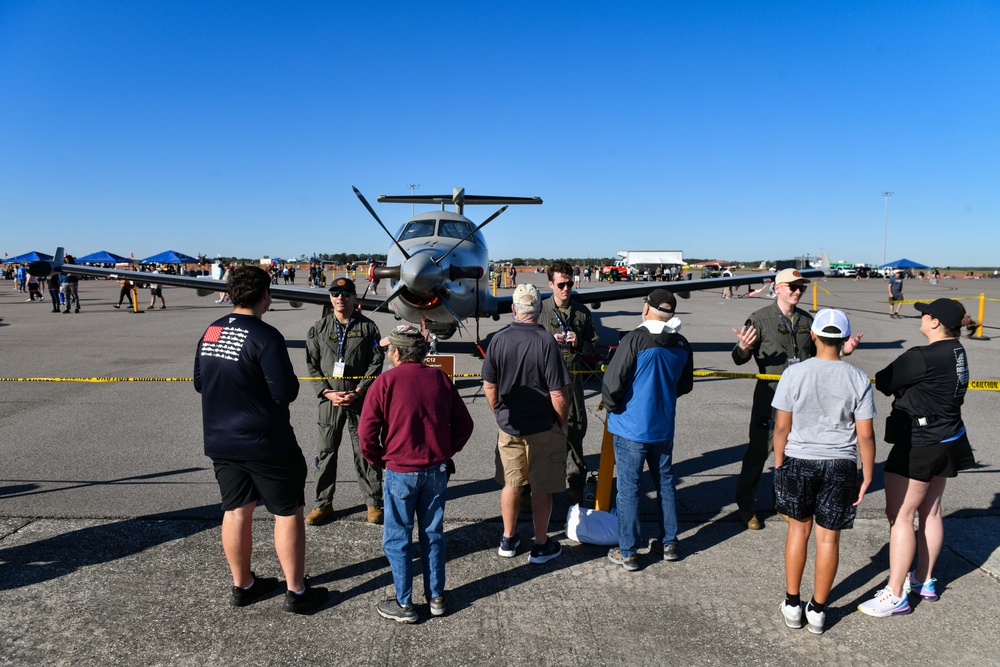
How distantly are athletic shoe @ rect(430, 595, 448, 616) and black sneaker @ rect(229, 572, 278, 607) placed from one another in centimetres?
99

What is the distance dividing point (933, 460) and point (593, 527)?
205 centimetres

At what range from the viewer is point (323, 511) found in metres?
4.38

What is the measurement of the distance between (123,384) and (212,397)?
7541mm

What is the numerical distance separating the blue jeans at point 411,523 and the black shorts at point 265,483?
1.67ft

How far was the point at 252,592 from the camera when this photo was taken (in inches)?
131

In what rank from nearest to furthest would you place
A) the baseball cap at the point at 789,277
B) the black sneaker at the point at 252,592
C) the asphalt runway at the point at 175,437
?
1. the black sneaker at the point at 252,592
2. the baseball cap at the point at 789,277
3. the asphalt runway at the point at 175,437

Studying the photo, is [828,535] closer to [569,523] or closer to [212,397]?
[569,523]

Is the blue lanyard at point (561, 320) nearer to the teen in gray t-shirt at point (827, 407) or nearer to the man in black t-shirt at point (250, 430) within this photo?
the teen in gray t-shirt at point (827, 407)

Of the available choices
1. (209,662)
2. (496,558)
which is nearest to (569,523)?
(496,558)

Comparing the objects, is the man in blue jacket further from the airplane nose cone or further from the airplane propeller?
the airplane nose cone

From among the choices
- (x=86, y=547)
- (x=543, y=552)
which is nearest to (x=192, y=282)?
(x=86, y=547)

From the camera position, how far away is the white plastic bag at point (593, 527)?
4.06 m

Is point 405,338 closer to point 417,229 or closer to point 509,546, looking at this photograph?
point 509,546

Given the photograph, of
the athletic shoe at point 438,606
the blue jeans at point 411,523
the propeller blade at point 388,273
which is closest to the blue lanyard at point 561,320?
the blue jeans at point 411,523
